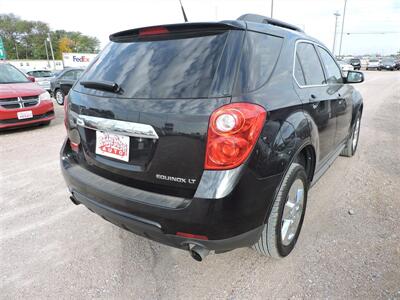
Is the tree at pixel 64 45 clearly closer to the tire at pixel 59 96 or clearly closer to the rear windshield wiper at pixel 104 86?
the tire at pixel 59 96

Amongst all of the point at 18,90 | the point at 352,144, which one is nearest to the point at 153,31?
the point at 352,144

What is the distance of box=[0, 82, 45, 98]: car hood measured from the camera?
20.5 ft

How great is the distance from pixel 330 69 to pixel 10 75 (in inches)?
284

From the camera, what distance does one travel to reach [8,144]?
5.80 m

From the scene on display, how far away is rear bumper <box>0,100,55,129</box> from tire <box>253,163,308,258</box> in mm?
6117

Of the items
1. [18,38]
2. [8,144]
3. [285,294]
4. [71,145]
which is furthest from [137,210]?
[18,38]

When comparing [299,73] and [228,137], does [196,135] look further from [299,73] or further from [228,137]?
[299,73]

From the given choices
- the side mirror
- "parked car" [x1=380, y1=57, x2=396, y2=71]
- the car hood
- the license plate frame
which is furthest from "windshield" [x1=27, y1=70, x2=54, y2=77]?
"parked car" [x1=380, y1=57, x2=396, y2=71]

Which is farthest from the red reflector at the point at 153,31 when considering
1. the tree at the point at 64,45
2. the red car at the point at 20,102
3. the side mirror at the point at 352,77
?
the tree at the point at 64,45

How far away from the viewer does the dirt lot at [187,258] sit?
7.02 ft

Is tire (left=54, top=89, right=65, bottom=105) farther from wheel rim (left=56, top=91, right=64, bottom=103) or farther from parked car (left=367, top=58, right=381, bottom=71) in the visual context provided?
parked car (left=367, top=58, right=381, bottom=71)

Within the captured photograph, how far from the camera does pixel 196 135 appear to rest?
171cm

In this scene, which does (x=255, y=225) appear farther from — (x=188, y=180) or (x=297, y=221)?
(x=297, y=221)

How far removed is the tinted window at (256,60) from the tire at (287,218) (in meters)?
0.71
